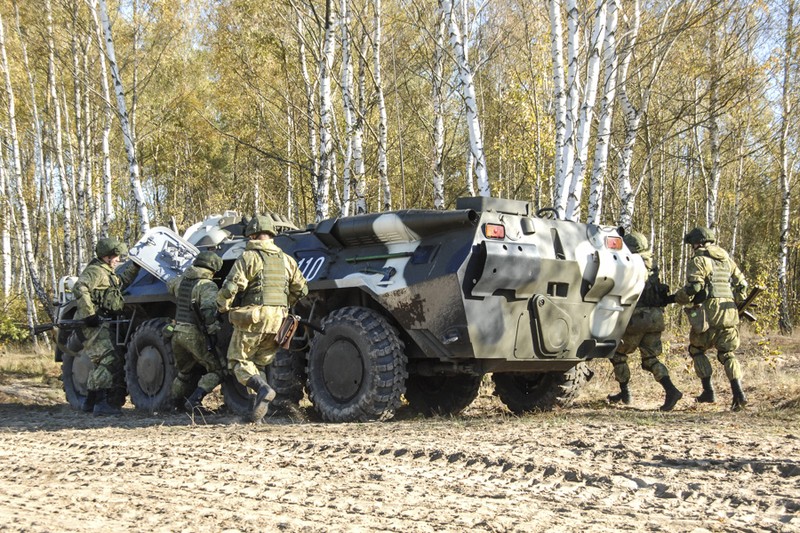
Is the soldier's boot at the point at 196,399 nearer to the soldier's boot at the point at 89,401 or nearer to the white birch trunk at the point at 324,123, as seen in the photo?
the soldier's boot at the point at 89,401

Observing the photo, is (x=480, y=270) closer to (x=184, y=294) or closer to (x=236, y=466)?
(x=236, y=466)

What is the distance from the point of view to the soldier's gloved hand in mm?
10102

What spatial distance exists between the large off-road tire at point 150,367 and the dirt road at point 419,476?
2.33 meters

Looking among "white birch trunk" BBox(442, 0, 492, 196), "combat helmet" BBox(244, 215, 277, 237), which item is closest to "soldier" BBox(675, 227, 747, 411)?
"white birch trunk" BBox(442, 0, 492, 196)

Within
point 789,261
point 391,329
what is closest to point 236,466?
point 391,329

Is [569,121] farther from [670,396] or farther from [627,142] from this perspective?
[670,396]

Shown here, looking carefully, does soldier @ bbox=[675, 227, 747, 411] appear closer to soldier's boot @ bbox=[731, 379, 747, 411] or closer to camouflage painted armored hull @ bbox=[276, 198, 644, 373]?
soldier's boot @ bbox=[731, 379, 747, 411]

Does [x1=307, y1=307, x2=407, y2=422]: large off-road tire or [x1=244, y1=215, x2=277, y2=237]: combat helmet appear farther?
[x1=244, y1=215, x2=277, y2=237]: combat helmet

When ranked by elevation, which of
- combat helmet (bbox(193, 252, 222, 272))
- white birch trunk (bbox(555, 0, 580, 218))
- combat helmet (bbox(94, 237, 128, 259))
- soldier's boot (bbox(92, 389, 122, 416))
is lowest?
soldier's boot (bbox(92, 389, 122, 416))

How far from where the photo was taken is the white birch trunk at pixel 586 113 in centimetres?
1027

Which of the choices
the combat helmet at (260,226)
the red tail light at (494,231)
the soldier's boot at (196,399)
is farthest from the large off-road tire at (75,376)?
the red tail light at (494,231)

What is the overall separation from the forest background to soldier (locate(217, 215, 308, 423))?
3.41m

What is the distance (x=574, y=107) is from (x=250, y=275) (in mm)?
4461

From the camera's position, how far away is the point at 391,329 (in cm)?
802
